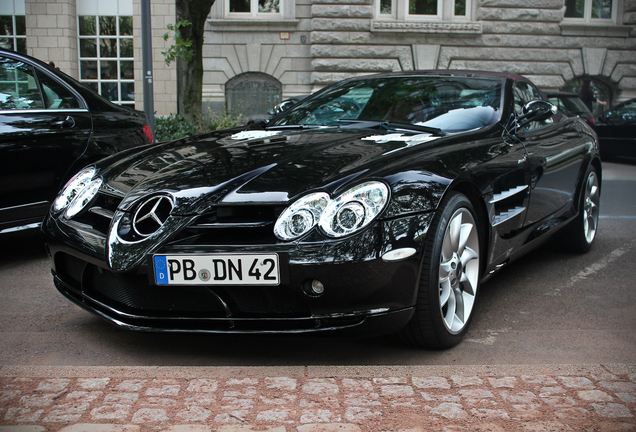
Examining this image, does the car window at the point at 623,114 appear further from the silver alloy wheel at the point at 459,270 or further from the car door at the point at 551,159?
the silver alloy wheel at the point at 459,270

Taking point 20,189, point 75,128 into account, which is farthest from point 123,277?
point 75,128

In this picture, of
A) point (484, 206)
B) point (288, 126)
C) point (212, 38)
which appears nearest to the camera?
point (484, 206)

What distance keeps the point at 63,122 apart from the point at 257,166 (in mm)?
2583

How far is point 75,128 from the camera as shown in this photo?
515cm

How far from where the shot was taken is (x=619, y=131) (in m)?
13.0

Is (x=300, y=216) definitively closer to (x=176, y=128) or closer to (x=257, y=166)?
(x=257, y=166)

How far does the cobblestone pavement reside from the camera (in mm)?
2285

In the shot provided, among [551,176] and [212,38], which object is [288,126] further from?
[212,38]

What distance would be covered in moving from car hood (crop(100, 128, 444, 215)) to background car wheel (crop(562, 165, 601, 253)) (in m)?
2.03

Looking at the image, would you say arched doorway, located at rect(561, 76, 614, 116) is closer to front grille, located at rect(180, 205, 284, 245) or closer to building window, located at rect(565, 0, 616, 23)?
building window, located at rect(565, 0, 616, 23)

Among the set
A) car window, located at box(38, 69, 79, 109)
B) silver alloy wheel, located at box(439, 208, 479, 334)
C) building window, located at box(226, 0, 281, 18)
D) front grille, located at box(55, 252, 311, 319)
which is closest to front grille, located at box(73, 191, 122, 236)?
front grille, located at box(55, 252, 311, 319)

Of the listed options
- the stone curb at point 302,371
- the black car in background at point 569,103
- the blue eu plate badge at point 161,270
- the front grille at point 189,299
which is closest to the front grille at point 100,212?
the front grille at point 189,299

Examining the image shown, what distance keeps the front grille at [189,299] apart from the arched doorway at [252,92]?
14.8 m

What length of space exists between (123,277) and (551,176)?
8.90 feet
